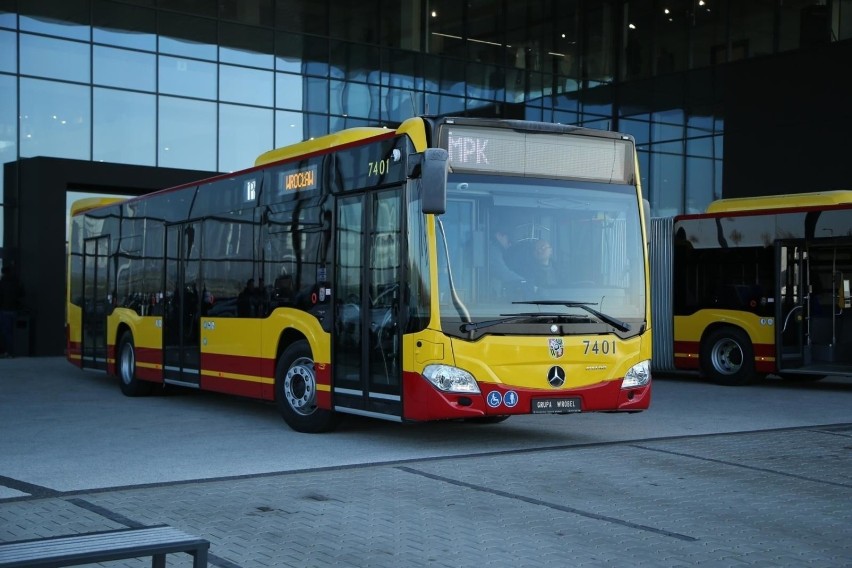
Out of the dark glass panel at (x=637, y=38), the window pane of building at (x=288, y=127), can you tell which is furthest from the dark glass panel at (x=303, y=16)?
the dark glass panel at (x=637, y=38)

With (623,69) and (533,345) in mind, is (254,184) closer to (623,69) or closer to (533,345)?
(533,345)

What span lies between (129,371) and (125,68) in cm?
1334

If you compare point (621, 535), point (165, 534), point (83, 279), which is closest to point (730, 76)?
point (83, 279)

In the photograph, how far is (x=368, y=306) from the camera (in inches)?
427

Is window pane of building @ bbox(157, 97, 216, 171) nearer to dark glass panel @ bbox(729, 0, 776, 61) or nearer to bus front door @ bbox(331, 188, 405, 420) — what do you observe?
dark glass panel @ bbox(729, 0, 776, 61)

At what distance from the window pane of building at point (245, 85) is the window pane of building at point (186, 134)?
0.64 metres

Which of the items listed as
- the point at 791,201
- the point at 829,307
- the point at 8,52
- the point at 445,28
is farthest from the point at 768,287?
the point at 445,28

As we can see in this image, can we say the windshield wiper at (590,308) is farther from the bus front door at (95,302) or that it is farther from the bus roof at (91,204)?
the bus roof at (91,204)

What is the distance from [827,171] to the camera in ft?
98.2

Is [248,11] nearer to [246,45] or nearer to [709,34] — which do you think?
[246,45]

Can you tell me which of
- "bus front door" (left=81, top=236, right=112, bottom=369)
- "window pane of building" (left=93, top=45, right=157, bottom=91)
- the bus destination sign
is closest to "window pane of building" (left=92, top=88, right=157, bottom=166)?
"window pane of building" (left=93, top=45, right=157, bottom=91)

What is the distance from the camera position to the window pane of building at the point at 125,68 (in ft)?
90.3

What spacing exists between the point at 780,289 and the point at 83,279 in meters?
11.8

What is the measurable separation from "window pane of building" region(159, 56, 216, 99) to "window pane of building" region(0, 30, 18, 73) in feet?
12.1
